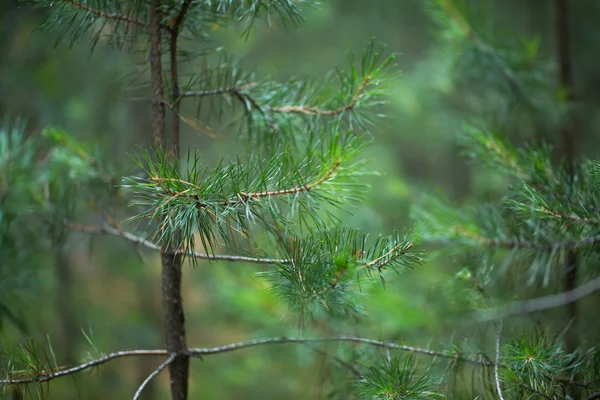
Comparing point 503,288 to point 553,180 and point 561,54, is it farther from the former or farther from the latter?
point 561,54

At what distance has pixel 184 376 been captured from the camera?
4.71 feet

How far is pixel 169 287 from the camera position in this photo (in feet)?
4.61

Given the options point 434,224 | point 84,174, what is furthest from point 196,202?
point 434,224

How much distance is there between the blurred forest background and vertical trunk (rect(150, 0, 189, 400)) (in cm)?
102

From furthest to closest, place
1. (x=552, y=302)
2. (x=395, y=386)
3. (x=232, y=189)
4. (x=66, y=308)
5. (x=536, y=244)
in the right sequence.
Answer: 1. (x=66, y=308)
2. (x=552, y=302)
3. (x=536, y=244)
4. (x=395, y=386)
5. (x=232, y=189)

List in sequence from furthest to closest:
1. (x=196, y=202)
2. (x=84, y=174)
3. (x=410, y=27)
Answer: (x=410, y=27) < (x=84, y=174) < (x=196, y=202)

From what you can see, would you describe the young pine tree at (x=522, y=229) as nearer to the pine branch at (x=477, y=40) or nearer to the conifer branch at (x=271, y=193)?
the pine branch at (x=477, y=40)

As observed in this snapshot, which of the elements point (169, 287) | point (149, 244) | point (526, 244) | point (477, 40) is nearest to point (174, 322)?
point (169, 287)

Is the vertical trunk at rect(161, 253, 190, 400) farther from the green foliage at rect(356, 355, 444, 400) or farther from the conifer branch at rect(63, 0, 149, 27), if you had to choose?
the conifer branch at rect(63, 0, 149, 27)

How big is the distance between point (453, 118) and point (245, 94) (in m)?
2.65

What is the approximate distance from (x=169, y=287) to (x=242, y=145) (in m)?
1.18

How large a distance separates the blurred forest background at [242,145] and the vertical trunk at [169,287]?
1.02 m

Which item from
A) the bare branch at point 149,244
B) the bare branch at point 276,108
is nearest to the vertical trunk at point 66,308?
the bare branch at point 149,244

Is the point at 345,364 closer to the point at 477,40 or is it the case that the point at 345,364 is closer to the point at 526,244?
the point at 526,244
